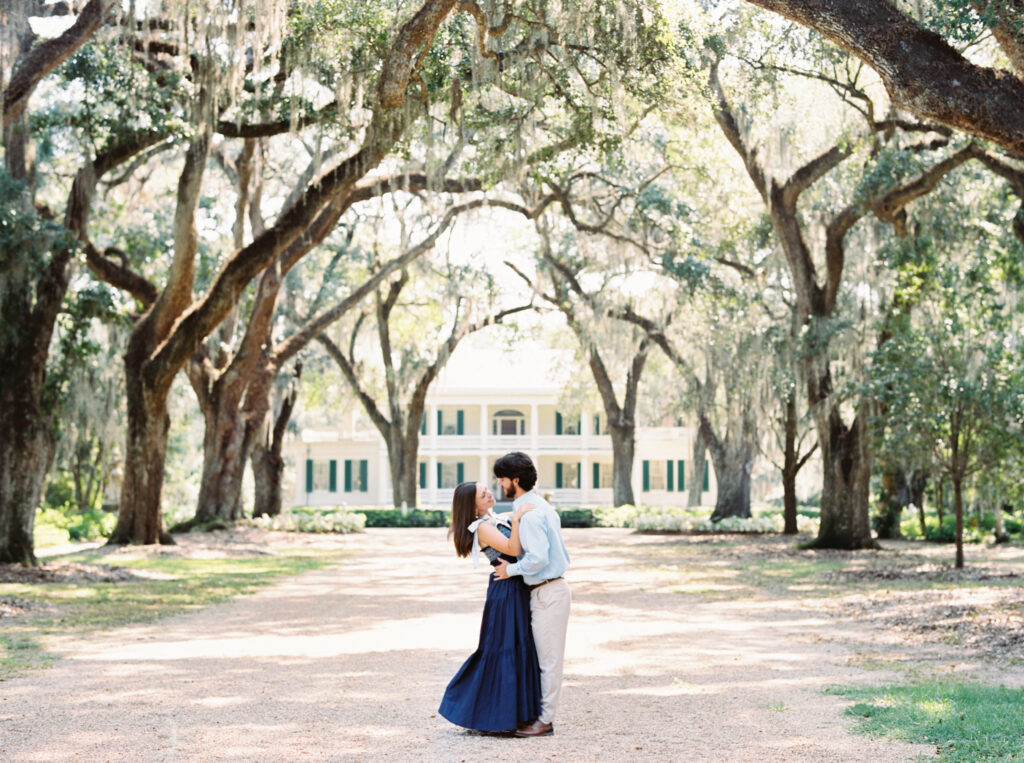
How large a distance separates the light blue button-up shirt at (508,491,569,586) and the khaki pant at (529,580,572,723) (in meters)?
0.07

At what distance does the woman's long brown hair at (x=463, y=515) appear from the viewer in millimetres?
5309

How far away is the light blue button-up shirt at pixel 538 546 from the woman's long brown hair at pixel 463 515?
0.67 ft

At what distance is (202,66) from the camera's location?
42.0 ft

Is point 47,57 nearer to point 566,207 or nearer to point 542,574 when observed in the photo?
point 542,574

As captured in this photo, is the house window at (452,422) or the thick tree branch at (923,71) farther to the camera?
the house window at (452,422)

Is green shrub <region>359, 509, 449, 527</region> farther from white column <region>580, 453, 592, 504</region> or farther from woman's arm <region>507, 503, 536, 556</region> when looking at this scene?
woman's arm <region>507, 503, 536, 556</region>

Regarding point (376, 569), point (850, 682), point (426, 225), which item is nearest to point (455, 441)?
point (426, 225)

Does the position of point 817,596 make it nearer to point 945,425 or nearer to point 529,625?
Answer: point 945,425

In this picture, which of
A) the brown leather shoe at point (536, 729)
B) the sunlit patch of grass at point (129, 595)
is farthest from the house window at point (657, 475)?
the brown leather shoe at point (536, 729)

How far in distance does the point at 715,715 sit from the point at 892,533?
56.0 ft

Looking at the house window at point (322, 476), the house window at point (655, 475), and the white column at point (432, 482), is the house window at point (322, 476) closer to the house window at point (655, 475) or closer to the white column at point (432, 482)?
the white column at point (432, 482)

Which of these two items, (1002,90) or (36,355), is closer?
(1002,90)

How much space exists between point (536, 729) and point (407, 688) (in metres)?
1.48

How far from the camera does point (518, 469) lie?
17.5ft
